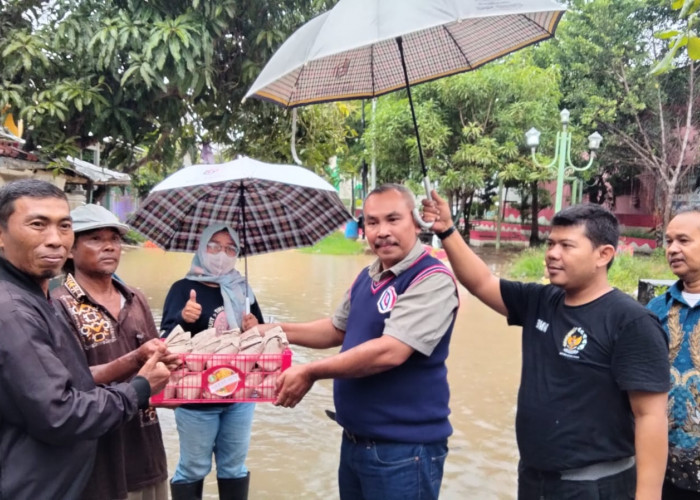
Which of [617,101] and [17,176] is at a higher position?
[617,101]

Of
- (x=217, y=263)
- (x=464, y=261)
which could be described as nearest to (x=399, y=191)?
(x=464, y=261)

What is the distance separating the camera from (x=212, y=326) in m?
3.12

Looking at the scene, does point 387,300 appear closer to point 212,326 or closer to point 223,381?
point 223,381

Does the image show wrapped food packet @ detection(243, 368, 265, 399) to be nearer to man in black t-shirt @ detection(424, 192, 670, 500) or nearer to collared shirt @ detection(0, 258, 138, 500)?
collared shirt @ detection(0, 258, 138, 500)

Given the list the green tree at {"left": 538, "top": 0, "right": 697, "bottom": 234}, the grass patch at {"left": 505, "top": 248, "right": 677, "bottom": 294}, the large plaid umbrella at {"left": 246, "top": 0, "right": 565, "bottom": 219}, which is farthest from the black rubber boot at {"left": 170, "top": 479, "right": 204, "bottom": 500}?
the green tree at {"left": 538, "top": 0, "right": 697, "bottom": 234}

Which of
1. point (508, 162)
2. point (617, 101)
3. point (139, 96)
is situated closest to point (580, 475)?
point (139, 96)

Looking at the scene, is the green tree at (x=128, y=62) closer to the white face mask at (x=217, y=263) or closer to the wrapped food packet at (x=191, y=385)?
the white face mask at (x=217, y=263)

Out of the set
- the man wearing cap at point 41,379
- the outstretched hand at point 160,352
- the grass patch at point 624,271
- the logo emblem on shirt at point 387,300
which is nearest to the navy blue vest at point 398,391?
the logo emblem on shirt at point 387,300

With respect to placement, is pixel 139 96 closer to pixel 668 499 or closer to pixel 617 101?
pixel 668 499

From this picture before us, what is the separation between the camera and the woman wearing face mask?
Answer: 9.87ft

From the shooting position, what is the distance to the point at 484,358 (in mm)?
7684

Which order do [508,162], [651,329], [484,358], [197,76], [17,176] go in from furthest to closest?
[508,162], [484,358], [17,176], [197,76], [651,329]

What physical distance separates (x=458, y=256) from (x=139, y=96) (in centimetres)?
443

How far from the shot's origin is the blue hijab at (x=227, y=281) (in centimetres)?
312
